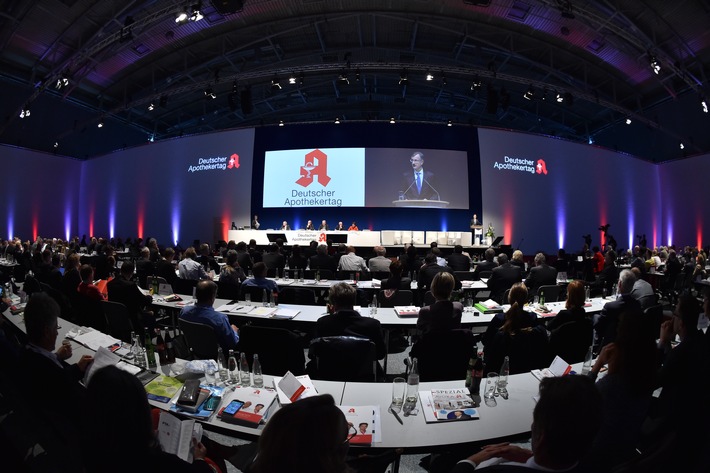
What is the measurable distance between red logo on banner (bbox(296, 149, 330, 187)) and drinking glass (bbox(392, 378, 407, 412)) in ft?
43.3

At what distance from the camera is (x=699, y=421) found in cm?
167

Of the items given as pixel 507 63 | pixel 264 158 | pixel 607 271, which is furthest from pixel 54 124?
pixel 607 271

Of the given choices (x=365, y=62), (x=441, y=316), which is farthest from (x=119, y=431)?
(x=365, y=62)

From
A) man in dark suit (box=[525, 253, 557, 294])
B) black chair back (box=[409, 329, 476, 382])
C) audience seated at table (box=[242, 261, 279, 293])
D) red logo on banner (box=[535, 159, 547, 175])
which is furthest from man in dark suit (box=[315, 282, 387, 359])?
red logo on banner (box=[535, 159, 547, 175])

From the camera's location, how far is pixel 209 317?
3.33m

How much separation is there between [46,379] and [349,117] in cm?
1996

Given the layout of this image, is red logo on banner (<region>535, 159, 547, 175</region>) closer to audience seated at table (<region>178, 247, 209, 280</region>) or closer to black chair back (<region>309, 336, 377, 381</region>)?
audience seated at table (<region>178, 247, 209, 280</region>)

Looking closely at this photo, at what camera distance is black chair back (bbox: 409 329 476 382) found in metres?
2.89

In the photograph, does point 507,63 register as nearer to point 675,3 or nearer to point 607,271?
point 675,3

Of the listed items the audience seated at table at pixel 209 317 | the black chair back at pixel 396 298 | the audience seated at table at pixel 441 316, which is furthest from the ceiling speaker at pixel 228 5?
the audience seated at table at pixel 441 316

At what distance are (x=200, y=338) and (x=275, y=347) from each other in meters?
0.77

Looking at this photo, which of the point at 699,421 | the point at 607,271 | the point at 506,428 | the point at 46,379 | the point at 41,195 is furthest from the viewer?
the point at 41,195

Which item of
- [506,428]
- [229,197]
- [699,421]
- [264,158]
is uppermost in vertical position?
[264,158]

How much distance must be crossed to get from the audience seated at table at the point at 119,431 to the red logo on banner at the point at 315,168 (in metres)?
14.0
